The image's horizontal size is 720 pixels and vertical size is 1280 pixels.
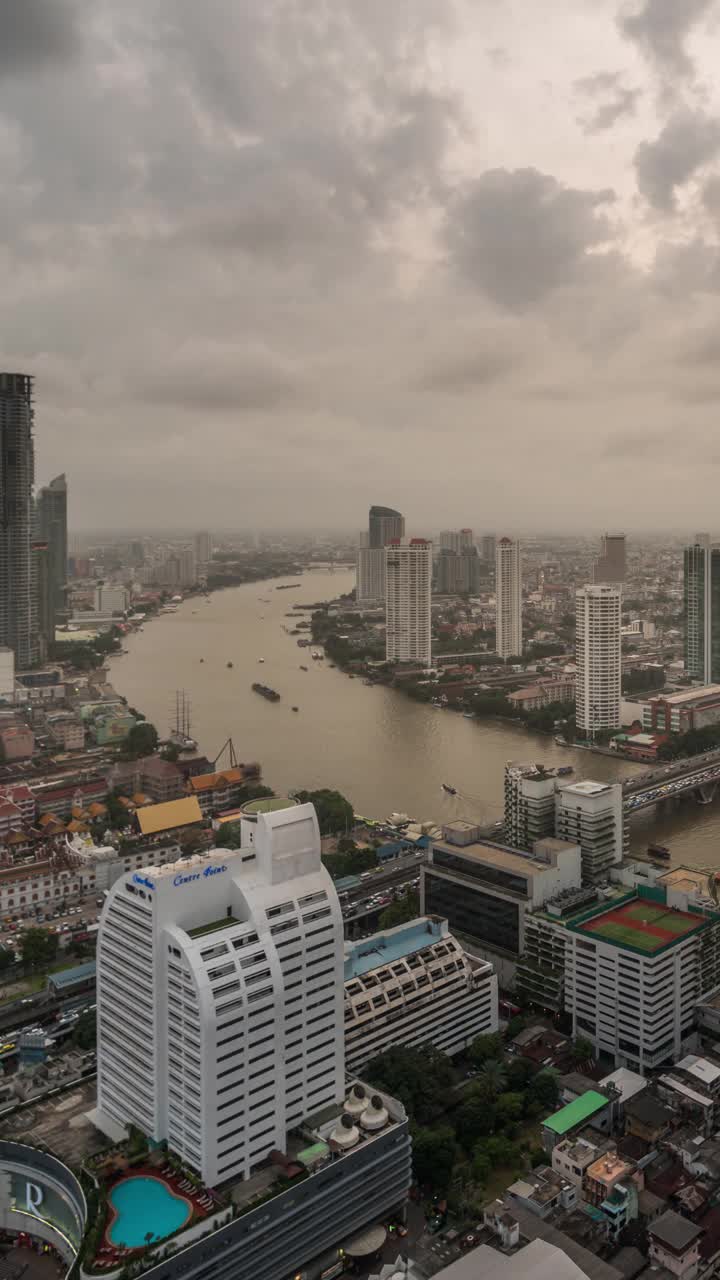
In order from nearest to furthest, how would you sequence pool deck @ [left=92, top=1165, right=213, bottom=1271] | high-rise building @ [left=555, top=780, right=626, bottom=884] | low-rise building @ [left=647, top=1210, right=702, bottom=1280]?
1. pool deck @ [left=92, top=1165, right=213, bottom=1271]
2. low-rise building @ [left=647, top=1210, right=702, bottom=1280]
3. high-rise building @ [left=555, top=780, right=626, bottom=884]

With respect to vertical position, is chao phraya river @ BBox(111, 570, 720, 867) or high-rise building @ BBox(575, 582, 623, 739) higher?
high-rise building @ BBox(575, 582, 623, 739)

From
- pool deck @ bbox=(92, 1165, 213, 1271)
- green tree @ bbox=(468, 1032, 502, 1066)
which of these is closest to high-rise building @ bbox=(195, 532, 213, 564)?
green tree @ bbox=(468, 1032, 502, 1066)

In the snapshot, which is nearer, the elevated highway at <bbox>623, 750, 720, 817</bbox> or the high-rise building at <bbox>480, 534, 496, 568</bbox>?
the elevated highway at <bbox>623, 750, 720, 817</bbox>

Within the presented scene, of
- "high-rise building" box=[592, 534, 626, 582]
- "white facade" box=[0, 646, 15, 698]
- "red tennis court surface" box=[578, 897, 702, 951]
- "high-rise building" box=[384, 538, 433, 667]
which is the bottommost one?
"red tennis court surface" box=[578, 897, 702, 951]

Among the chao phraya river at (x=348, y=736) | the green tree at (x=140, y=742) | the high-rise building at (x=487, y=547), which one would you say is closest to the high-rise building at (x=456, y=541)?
the high-rise building at (x=487, y=547)

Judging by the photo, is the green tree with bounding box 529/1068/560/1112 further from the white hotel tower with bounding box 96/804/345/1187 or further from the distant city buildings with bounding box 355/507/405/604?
the distant city buildings with bounding box 355/507/405/604

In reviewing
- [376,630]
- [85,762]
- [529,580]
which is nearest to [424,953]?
[85,762]
